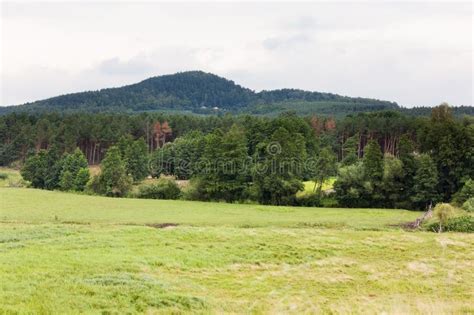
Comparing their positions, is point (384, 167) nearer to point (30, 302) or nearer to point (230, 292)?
point (230, 292)

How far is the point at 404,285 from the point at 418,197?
43.2 m

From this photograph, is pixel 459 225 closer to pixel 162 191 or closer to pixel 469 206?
pixel 469 206

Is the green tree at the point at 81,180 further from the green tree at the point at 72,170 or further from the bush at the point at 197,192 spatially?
the bush at the point at 197,192

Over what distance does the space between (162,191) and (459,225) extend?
4560 cm

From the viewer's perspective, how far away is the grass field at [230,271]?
15.1 meters

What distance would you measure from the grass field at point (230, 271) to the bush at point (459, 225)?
5.44m

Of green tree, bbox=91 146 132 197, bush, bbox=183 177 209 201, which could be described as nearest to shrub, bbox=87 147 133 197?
green tree, bbox=91 146 132 197

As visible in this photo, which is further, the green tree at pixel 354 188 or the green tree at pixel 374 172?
the green tree at pixel 354 188

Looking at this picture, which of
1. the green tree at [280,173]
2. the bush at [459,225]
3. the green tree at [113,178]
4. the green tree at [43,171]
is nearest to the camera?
the bush at [459,225]

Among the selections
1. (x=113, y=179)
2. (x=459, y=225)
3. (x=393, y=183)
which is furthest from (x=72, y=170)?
(x=459, y=225)

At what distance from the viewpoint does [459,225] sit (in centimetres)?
3803

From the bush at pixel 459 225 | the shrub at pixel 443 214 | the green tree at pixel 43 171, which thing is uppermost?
the green tree at pixel 43 171

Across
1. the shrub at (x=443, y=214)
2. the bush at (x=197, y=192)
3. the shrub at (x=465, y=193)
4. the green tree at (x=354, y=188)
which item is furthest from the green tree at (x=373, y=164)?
the bush at (x=197, y=192)

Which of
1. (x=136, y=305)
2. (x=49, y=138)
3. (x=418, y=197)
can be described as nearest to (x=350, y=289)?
(x=136, y=305)
